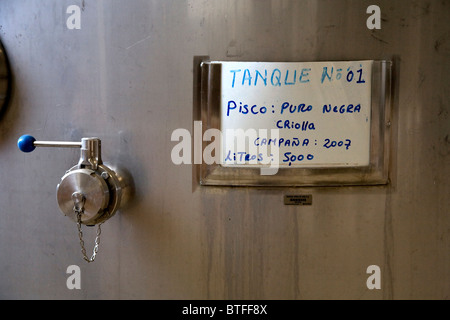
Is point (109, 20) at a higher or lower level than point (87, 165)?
higher

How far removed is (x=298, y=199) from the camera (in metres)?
0.76

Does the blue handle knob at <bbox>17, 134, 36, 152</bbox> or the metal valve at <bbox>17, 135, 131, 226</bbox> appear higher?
the blue handle knob at <bbox>17, 134, 36, 152</bbox>

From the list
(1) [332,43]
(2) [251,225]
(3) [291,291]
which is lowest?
(3) [291,291]

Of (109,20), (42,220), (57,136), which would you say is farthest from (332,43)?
(42,220)

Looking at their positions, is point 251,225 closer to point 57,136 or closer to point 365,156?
point 365,156

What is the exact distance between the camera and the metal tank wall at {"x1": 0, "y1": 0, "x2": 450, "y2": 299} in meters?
0.74

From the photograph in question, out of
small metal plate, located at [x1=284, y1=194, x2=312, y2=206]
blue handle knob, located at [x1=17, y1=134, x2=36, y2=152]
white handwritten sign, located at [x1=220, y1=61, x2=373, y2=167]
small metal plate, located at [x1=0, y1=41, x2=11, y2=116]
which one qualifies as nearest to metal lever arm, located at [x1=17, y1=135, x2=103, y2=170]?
blue handle knob, located at [x1=17, y1=134, x2=36, y2=152]

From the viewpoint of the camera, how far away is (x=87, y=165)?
74cm

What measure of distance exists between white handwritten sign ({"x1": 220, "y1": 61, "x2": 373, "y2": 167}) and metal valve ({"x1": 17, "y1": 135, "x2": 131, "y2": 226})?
23cm

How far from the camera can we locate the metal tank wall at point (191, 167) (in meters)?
0.74

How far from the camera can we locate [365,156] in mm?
752

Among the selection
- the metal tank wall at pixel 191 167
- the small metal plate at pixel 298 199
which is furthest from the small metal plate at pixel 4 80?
the small metal plate at pixel 298 199

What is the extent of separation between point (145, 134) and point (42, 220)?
0.28 metres

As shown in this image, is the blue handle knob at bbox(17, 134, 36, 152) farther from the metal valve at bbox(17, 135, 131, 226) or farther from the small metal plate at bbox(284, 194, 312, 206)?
the small metal plate at bbox(284, 194, 312, 206)
